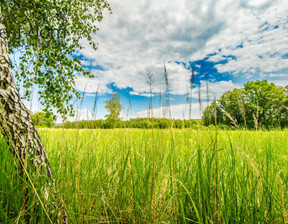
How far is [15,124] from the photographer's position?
1158mm

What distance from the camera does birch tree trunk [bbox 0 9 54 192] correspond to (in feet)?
3.67

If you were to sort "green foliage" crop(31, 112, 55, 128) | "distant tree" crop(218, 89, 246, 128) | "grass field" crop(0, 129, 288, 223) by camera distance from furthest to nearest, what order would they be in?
1. "green foliage" crop(31, 112, 55, 128)
2. "distant tree" crop(218, 89, 246, 128)
3. "grass field" crop(0, 129, 288, 223)

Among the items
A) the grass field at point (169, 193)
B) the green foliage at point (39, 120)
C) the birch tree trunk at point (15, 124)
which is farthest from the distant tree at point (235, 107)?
the green foliage at point (39, 120)

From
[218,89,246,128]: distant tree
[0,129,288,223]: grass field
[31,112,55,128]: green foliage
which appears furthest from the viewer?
[31,112,55,128]: green foliage

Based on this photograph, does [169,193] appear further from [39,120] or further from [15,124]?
[39,120]

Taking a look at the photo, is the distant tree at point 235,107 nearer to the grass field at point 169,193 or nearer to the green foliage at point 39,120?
the grass field at point 169,193

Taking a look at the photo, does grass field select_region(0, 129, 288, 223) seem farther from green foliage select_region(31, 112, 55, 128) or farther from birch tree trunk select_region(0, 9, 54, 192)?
green foliage select_region(31, 112, 55, 128)

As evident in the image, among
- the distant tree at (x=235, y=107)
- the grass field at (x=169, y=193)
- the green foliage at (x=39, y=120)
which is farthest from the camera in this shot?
the green foliage at (x=39, y=120)

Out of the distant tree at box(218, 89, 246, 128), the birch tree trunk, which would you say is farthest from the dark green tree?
the distant tree at box(218, 89, 246, 128)

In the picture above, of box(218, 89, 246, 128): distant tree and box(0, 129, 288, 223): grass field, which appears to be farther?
box(218, 89, 246, 128): distant tree

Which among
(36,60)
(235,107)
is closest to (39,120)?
(36,60)

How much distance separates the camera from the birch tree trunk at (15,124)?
112 cm

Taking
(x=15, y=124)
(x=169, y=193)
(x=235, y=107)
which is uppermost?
(x=235, y=107)

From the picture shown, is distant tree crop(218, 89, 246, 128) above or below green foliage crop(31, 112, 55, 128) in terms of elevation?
above
